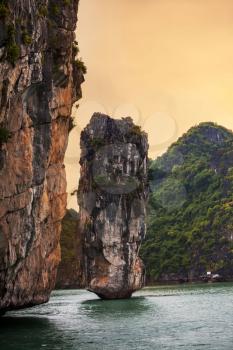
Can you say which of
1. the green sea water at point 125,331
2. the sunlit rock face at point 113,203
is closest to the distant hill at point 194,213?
the sunlit rock face at point 113,203

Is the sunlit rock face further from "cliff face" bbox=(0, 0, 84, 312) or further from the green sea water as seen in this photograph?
the green sea water

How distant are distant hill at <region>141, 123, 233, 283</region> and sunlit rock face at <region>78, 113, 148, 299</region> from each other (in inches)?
984

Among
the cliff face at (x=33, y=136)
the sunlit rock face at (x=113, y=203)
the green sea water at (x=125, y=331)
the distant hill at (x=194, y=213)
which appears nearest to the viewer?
the green sea water at (x=125, y=331)

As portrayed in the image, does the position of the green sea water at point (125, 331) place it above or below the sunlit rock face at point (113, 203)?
below

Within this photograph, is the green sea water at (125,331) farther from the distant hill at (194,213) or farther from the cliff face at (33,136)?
the distant hill at (194,213)

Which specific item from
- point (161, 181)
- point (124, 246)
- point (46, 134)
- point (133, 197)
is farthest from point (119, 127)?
point (161, 181)

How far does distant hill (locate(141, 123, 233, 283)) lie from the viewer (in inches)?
4102

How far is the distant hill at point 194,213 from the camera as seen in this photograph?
342 feet

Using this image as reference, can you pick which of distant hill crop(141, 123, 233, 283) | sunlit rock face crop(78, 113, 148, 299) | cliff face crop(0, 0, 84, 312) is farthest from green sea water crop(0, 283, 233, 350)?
distant hill crop(141, 123, 233, 283)

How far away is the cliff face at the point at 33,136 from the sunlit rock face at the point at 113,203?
18.8 meters

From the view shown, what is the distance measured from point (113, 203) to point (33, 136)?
27.6m

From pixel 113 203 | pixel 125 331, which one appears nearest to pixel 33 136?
pixel 125 331

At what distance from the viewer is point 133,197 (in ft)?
182

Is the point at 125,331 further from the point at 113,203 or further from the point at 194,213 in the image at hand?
the point at 194,213
